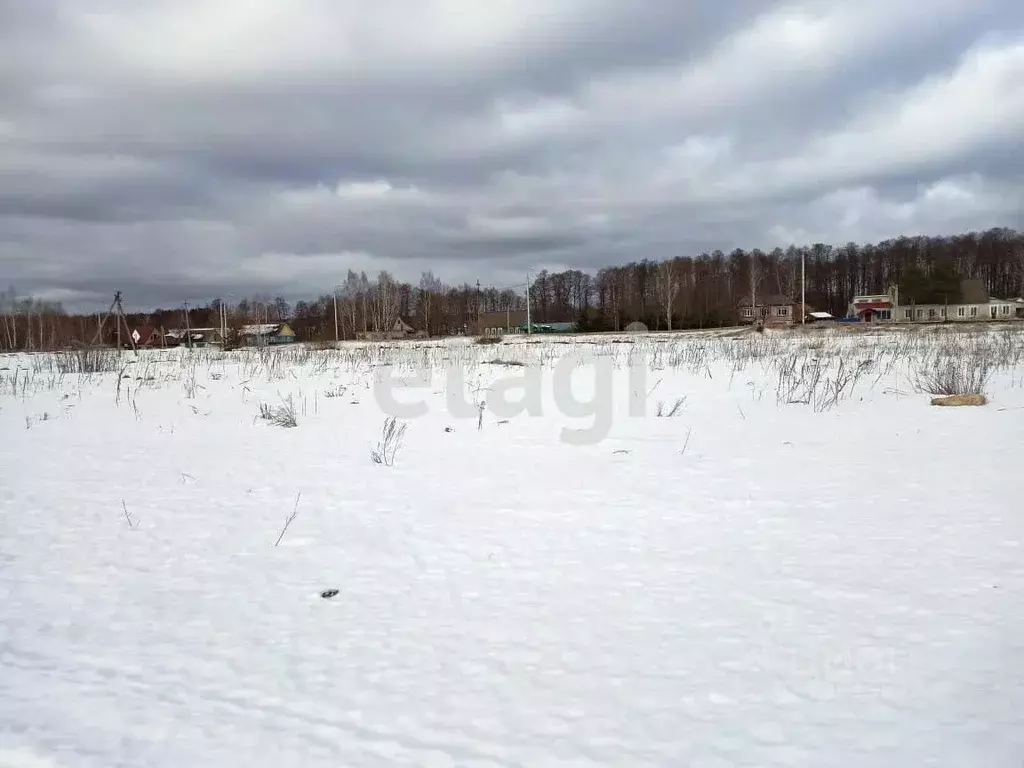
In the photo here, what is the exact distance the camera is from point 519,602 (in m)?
2.62

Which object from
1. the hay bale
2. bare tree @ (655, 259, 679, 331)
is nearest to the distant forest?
bare tree @ (655, 259, 679, 331)

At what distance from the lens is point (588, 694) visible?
196cm

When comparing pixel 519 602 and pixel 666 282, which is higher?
pixel 666 282

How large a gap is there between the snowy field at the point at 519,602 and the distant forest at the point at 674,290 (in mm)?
50513

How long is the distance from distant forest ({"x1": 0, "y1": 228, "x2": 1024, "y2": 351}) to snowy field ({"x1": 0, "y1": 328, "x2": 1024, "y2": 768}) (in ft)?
166

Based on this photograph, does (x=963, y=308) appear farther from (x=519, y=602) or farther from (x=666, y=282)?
(x=519, y=602)

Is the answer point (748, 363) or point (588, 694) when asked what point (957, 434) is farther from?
point (748, 363)

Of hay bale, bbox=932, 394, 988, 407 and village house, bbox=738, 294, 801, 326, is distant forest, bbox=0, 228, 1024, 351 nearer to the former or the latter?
village house, bbox=738, 294, 801, 326

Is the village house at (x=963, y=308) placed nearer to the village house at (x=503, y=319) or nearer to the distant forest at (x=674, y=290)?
the distant forest at (x=674, y=290)

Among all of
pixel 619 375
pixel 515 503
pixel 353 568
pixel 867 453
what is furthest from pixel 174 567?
pixel 619 375

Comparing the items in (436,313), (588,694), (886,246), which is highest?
(886,246)

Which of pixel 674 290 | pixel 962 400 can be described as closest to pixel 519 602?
pixel 962 400

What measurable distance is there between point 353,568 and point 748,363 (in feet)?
41.7

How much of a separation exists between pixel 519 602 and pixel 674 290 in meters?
68.7
